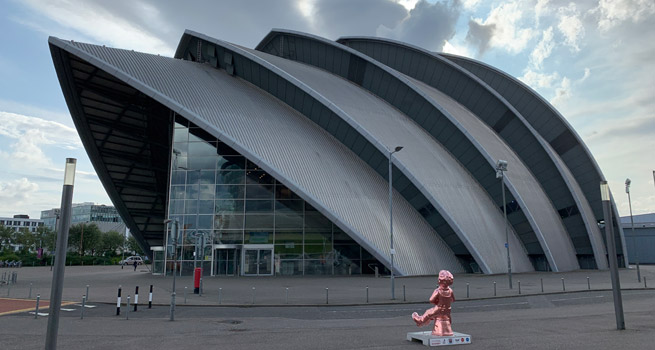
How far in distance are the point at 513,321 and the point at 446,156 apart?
2880cm

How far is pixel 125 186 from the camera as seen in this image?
56000 mm

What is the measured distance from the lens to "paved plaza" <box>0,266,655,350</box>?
10.6 meters

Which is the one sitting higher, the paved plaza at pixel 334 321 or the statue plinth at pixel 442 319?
the statue plinth at pixel 442 319

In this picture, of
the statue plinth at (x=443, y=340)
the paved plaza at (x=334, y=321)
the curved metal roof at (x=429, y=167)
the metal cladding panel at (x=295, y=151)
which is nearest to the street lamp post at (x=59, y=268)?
the paved plaza at (x=334, y=321)

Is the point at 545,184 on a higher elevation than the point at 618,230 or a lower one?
higher

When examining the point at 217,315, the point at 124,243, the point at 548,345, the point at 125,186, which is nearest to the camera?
the point at 548,345

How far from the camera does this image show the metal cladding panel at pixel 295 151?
105 ft

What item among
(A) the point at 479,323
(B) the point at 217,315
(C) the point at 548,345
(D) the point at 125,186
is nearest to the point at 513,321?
(A) the point at 479,323

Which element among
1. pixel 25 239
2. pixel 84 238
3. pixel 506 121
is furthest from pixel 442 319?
pixel 25 239

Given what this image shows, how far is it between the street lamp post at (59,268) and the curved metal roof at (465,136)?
35.8 m

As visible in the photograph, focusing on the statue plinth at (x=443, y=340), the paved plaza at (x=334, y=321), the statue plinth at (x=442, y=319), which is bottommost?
the paved plaza at (x=334, y=321)

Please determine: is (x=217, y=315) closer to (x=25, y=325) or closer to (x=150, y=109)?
(x=25, y=325)

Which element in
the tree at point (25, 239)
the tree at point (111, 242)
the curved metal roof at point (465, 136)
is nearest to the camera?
the curved metal roof at point (465, 136)

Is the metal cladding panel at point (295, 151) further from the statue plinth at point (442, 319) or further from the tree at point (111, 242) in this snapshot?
the tree at point (111, 242)
